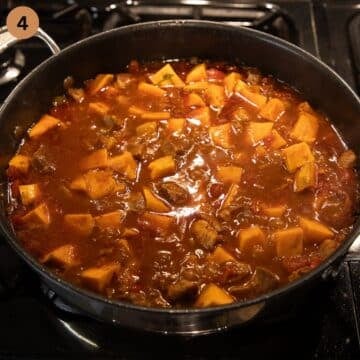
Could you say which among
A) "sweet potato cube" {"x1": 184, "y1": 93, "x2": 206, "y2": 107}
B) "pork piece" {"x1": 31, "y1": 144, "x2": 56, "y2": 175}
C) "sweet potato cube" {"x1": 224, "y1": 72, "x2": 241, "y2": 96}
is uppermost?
"pork piece" {"x1": 31, "y1": 144, "x2": 56, "y2": 175}

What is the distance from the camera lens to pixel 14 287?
212 cm

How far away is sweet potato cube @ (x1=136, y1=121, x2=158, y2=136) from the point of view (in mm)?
2406

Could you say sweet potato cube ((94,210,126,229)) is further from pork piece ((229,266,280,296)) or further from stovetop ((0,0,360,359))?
pork piece ((229,266,280,296))

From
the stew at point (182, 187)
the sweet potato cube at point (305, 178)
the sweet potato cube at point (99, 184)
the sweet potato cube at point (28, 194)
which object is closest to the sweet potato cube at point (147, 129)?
the stew at point (182, 187)

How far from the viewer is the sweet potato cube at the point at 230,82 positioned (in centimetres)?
259

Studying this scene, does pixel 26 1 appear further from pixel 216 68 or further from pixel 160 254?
pixel 160 254

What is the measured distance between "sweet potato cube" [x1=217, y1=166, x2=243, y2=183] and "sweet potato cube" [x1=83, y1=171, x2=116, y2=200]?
0.40m

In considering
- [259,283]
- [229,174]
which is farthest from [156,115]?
[259,283]

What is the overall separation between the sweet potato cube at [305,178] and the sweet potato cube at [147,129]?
1.96ft

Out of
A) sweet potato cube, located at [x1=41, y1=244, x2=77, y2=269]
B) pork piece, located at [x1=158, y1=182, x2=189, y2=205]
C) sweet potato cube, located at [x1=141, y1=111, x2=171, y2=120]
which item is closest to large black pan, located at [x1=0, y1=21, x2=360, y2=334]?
sweet potato cube, located at [x1=41, y1=244, x2=77, y2=269]

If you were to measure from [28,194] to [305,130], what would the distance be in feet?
3.69

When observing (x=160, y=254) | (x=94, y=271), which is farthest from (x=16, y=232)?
(x=160, y=254)

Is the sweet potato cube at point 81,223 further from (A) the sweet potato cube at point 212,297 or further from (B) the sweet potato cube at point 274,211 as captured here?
(B) the sweet potato cube at point 274,211

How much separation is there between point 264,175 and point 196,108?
448 millimetres
